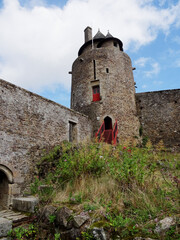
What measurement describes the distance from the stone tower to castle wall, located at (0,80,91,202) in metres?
3.59

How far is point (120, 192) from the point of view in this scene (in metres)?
3.26

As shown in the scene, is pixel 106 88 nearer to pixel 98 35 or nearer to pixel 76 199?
pixel 98 35

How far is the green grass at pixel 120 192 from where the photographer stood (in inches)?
96.9

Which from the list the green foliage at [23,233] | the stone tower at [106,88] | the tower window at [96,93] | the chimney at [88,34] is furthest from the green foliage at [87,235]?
the chimney at [88,34]

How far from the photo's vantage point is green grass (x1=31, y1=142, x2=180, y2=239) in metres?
2.46

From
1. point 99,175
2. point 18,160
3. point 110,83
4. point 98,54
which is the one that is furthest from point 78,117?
point 99,175

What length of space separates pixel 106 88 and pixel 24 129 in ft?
21.7

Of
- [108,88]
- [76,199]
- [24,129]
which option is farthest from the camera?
[108,88]

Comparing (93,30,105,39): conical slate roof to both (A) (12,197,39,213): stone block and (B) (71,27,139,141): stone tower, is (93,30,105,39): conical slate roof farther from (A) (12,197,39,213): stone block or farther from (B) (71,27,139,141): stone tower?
(A) (12,197,39,213): stone block

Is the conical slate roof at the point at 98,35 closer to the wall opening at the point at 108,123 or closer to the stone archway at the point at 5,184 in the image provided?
the wall opening at the point at 108,123

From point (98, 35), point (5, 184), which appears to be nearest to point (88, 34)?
point (98, 35)

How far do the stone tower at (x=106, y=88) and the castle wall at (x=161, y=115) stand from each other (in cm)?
77

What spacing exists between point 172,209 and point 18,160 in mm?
5615

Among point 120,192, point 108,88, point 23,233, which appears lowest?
point 23,233
